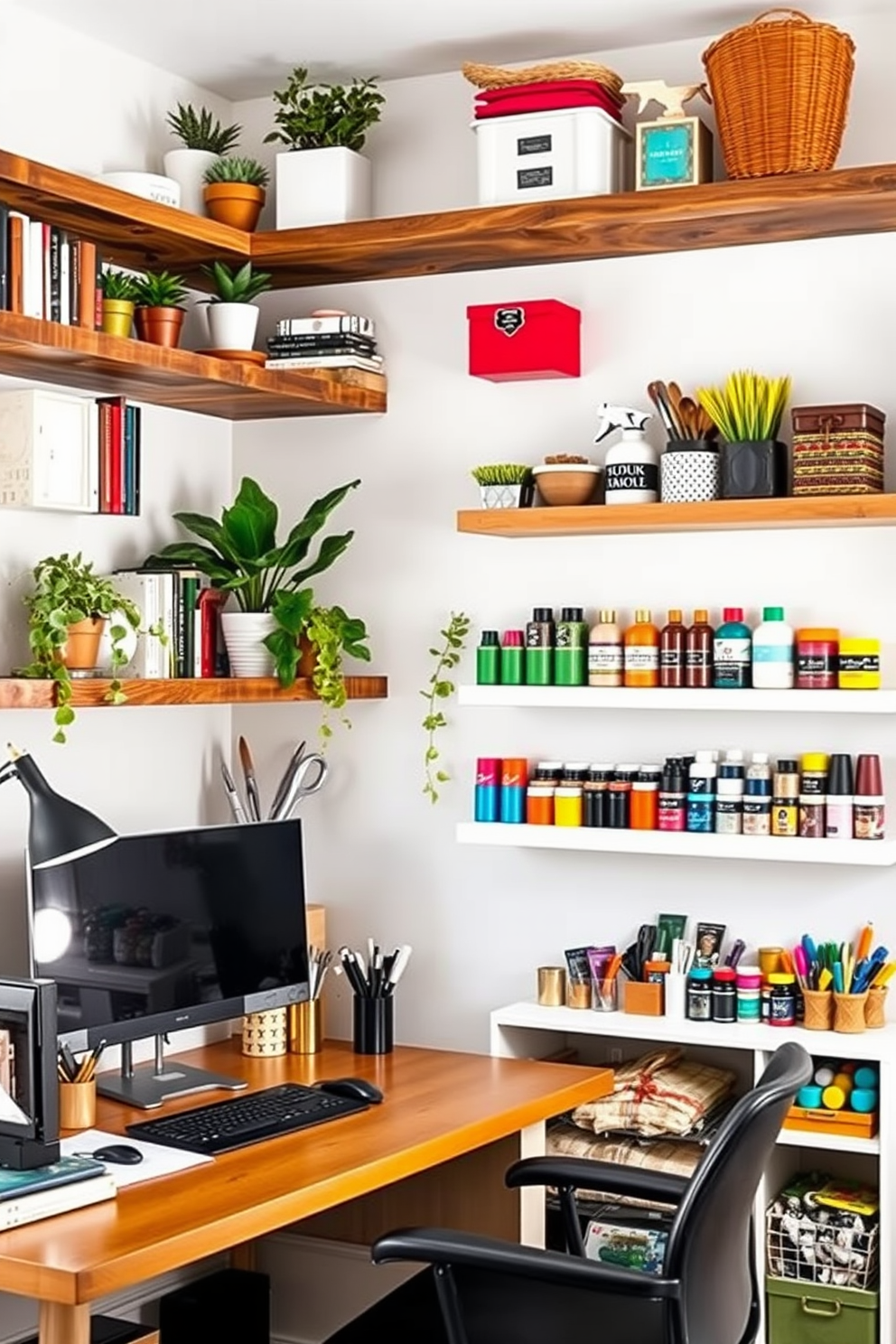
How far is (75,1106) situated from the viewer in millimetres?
2947

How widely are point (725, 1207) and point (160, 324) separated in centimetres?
190

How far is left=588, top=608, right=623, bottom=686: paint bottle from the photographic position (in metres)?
3.50

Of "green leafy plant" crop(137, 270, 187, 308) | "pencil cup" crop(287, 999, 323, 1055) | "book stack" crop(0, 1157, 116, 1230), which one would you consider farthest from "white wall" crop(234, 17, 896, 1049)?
"book stack" crop(0, 1157, 116, 1230)

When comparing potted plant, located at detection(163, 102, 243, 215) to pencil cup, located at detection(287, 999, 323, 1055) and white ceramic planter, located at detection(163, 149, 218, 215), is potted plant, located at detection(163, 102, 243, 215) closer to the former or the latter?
white ceramic planter, located at detection(163, 149, 218, 215)

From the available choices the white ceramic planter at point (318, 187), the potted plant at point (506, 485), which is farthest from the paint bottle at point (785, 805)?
the white ceramic planter at point (318, 187)

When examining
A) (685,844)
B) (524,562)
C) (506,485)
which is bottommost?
(685,844)

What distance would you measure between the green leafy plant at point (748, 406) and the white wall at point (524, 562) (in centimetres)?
13

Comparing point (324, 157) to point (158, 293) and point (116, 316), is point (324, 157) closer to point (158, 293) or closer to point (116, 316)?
point (158, 293)

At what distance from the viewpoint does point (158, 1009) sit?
3209 mm

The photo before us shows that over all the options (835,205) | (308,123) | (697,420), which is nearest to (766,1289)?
(697,420)

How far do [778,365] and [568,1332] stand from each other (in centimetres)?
182

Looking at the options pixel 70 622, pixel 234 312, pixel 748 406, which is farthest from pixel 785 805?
pixel 234 312

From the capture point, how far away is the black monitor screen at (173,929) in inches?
121

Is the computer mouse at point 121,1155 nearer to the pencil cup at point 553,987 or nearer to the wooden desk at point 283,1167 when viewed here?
the wooden desk at point 283,1167
